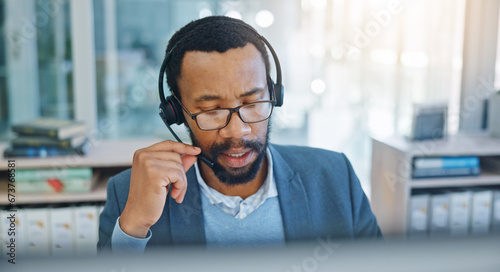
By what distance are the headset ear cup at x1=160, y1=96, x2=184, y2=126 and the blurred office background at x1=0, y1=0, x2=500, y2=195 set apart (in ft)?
6.76

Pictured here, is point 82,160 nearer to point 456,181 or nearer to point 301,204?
point 301,204

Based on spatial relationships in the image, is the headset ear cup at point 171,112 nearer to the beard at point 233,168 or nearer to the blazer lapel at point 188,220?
the beard at point 233,168

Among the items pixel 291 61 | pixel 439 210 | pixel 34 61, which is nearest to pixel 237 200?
pixel 439 210

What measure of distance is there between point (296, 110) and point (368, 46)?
67 centimetres

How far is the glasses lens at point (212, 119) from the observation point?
0.73 m

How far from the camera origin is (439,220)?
2090 mm

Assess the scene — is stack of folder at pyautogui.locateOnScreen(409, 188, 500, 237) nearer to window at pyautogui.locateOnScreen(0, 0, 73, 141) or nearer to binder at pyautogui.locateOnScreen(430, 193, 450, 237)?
binder at pyautogui.locateOnScreen(430, 193, 450, 237)

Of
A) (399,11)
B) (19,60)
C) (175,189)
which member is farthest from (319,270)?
(19,60)

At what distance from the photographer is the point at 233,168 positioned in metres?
0.83

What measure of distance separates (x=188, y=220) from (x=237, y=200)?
0.39ft

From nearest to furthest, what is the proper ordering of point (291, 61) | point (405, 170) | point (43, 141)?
point (43, 141), point (405, 170), point (291, 61)

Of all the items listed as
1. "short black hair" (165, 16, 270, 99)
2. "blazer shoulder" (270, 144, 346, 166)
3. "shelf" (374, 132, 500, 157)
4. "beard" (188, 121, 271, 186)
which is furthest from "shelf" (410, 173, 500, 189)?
"short black hair" (165, 16, 270, 99)

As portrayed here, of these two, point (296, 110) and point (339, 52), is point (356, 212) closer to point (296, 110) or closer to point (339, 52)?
point (296, 110)

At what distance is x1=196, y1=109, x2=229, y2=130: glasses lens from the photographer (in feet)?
2.41
